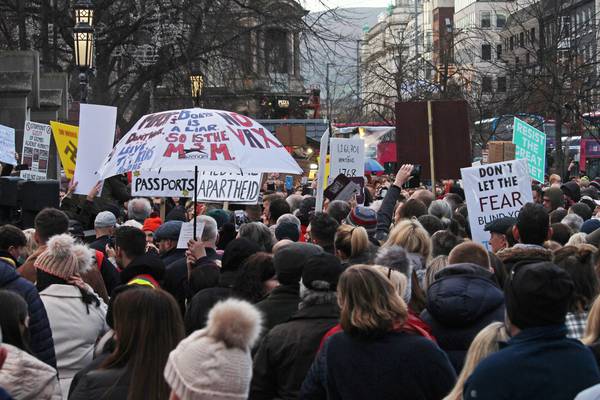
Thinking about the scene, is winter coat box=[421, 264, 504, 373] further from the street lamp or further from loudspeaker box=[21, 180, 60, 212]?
the street lamp

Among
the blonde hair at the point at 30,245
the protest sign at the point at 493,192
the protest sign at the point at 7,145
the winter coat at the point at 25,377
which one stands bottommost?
the winter coat at the point at 25,377

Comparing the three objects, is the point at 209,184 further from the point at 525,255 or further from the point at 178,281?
the point at 525,255

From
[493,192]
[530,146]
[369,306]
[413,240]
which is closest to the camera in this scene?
[369,306]

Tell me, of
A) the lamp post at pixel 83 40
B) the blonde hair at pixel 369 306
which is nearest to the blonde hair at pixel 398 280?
the blonde hair at pixel 369 306

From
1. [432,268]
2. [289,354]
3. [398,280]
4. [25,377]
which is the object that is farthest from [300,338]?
[432,268]

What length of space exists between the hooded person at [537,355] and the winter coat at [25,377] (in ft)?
5.73

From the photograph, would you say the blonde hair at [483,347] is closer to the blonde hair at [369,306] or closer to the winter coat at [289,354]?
the blonde hair at [369,306]

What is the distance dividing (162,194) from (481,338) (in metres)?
7.68

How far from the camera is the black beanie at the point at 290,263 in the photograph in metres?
6.36

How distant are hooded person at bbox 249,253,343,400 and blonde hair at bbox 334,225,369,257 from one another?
2.08m

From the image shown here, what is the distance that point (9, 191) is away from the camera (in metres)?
11.9

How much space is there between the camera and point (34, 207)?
11977 millimetres

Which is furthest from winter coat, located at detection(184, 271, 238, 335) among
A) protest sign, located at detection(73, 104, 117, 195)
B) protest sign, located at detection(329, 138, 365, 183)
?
protest sign, located at detection(329, 138, 365, 183)

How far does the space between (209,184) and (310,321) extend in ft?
24.0
